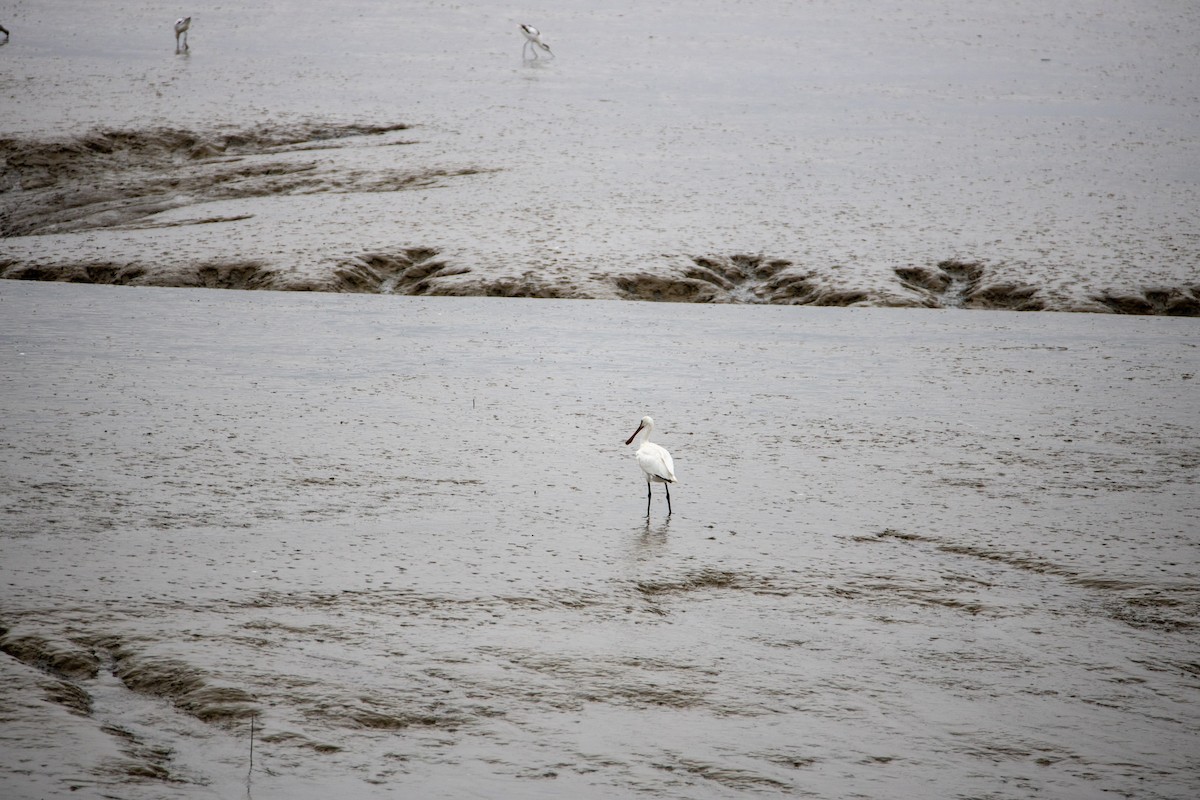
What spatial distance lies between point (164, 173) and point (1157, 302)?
17161mm

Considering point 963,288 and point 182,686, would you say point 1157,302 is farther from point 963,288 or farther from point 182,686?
point 182,686

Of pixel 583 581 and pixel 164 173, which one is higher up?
pixel 164 173

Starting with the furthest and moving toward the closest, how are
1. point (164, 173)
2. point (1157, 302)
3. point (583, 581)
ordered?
1. point (164, 173)
2. point (1157, 302)
3. point (583, 581)

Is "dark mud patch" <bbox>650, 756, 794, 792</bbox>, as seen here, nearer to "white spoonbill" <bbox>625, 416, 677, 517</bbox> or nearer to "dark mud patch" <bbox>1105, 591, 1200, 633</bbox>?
"dark mud patch" <bbox>1105, 591, 1200, 633</bbox>

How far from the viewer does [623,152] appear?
2320cm

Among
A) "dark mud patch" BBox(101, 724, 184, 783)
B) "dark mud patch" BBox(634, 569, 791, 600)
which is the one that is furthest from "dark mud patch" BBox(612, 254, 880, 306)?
"dark mud patch" BBox(101, 724, 184, 783)

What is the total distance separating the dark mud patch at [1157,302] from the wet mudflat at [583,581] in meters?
4.61

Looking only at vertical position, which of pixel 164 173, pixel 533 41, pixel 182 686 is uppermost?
pixel 533 41

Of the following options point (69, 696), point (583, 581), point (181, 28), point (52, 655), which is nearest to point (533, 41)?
point (181, 28)

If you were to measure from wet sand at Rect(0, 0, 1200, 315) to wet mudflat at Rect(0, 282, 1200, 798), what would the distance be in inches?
217

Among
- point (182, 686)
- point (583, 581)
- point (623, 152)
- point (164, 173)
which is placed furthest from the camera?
point (623, 152)

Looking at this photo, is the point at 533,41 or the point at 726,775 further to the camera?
the point at 533,41

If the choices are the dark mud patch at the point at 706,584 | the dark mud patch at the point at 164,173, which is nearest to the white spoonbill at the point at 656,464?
the dark mud patch at the point at 706,584

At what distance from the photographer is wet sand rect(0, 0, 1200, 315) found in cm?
1727
